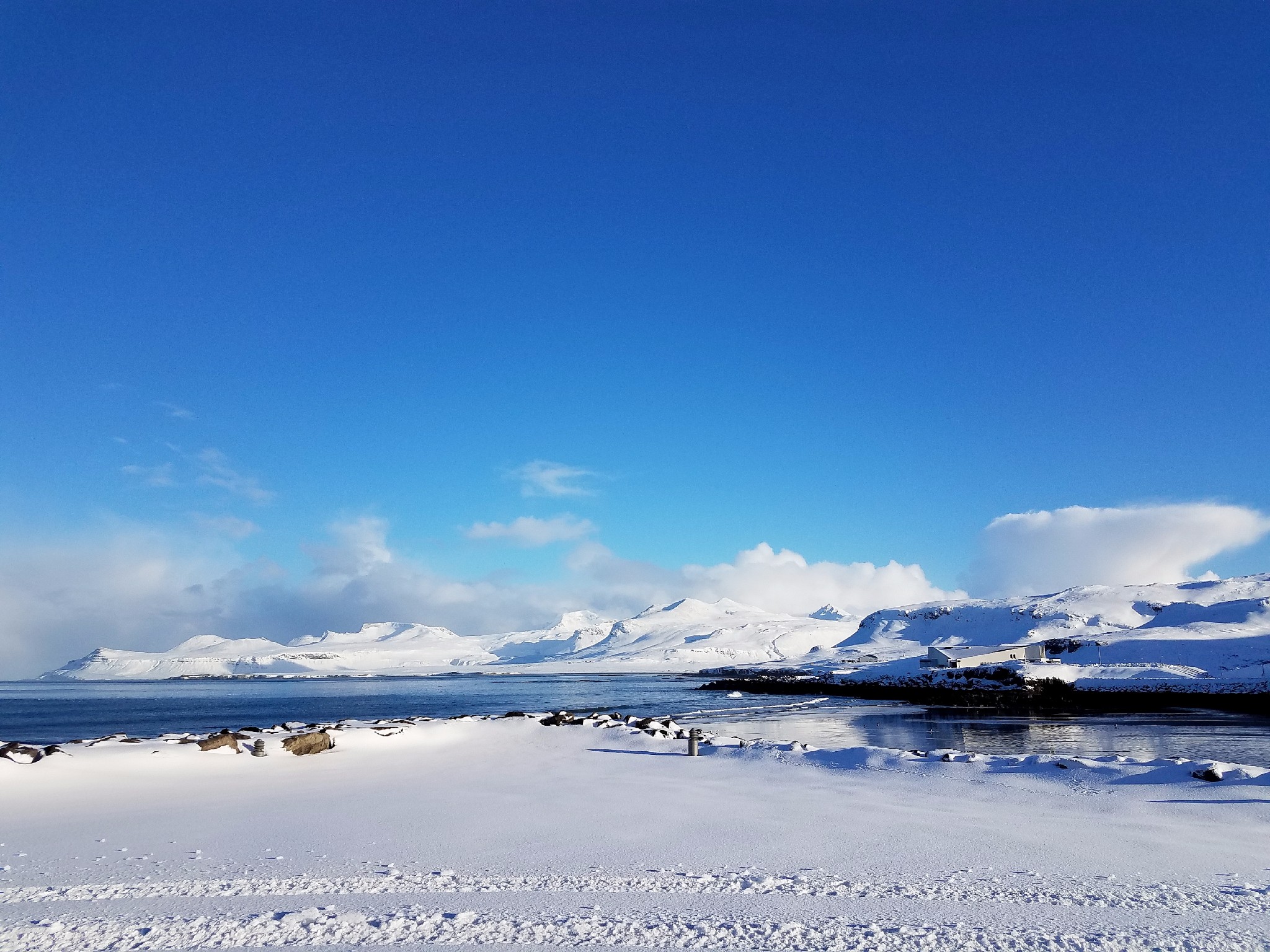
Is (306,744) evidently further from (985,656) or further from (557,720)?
(985,656)

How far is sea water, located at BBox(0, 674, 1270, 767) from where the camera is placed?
26078mm

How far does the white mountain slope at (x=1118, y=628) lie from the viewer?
2498 inches

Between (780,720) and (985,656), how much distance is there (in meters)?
48.4

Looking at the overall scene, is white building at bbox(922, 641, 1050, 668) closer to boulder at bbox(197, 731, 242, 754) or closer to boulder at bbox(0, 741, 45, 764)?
boulder at bbox(197, 731, 242, 754)

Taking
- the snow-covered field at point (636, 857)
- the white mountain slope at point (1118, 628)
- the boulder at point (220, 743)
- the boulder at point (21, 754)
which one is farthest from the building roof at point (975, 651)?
the boulder at point (21, 754)

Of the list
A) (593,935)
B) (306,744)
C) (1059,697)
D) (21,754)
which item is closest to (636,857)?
(593,935)

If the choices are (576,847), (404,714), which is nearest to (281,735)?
(576,847)

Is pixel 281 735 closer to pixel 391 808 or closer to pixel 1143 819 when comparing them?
pixel 391 808

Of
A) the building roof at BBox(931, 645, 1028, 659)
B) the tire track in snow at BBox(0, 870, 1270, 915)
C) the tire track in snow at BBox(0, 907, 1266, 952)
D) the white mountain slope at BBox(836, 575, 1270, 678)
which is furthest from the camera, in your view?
the building roof at BBox(931, 645, 1028, 659)

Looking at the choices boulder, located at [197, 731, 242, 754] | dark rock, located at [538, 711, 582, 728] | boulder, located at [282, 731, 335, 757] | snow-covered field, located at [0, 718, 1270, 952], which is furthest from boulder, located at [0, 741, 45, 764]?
dark rock, located at [538, 711, 582, 728]

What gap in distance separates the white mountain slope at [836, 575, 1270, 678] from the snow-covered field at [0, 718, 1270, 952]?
58.1m

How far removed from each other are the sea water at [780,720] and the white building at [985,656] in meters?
17.6

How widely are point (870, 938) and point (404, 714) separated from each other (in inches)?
2037

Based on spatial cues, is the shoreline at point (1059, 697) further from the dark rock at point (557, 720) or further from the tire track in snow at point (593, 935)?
the tire track in snow at point (593, 935)
